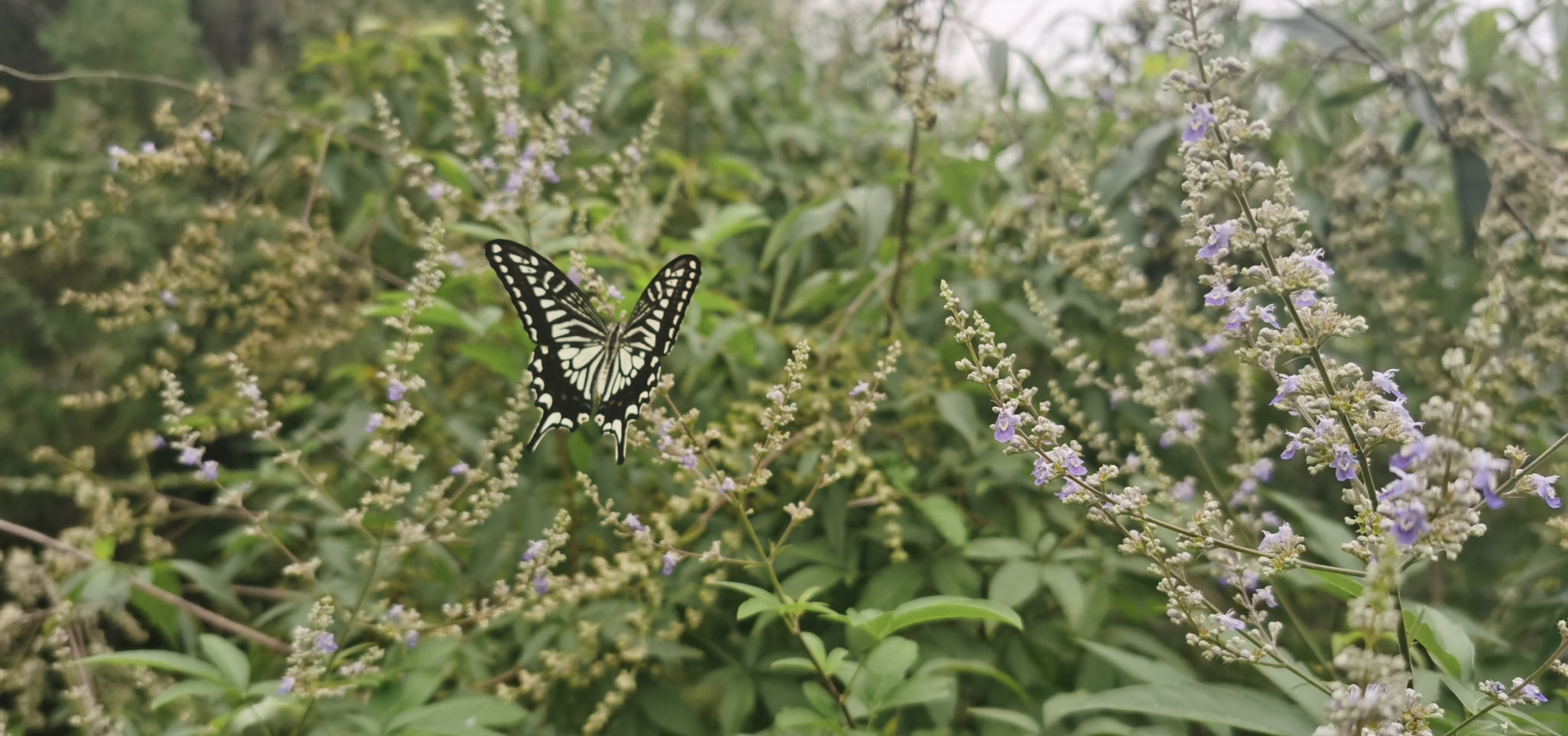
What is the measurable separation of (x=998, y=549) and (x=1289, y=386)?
92 centimetres

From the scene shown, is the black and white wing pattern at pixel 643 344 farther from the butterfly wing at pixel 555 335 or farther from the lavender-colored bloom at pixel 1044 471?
the lavender-colored bloom at pixel 1044 471

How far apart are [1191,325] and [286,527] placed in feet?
8.52

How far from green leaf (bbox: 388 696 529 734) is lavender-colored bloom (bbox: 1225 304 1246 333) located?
1.41 metres

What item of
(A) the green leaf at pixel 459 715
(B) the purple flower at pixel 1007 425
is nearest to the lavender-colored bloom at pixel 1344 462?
(B) the purple flower at pixel 1007 425

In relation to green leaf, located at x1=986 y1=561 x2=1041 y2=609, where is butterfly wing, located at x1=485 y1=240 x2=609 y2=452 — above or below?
above

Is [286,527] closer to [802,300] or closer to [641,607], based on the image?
[641,607]

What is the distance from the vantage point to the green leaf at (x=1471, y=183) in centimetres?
230

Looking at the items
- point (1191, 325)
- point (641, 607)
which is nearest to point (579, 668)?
point (641, 607)

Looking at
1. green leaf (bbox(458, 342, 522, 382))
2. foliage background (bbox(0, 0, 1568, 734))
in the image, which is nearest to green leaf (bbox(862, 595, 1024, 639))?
foliage background (bbox(0, 0, 1568, 734))

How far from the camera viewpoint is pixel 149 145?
2.47 meters

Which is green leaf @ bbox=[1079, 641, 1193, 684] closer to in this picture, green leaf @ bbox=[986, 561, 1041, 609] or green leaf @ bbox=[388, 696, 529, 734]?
green leaf @ bbox=[986, 561, 1041, 609]

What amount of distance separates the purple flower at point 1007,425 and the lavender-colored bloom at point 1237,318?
324mm

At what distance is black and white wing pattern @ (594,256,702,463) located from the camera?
1.76 metres

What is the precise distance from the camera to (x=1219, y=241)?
4.30 feet
